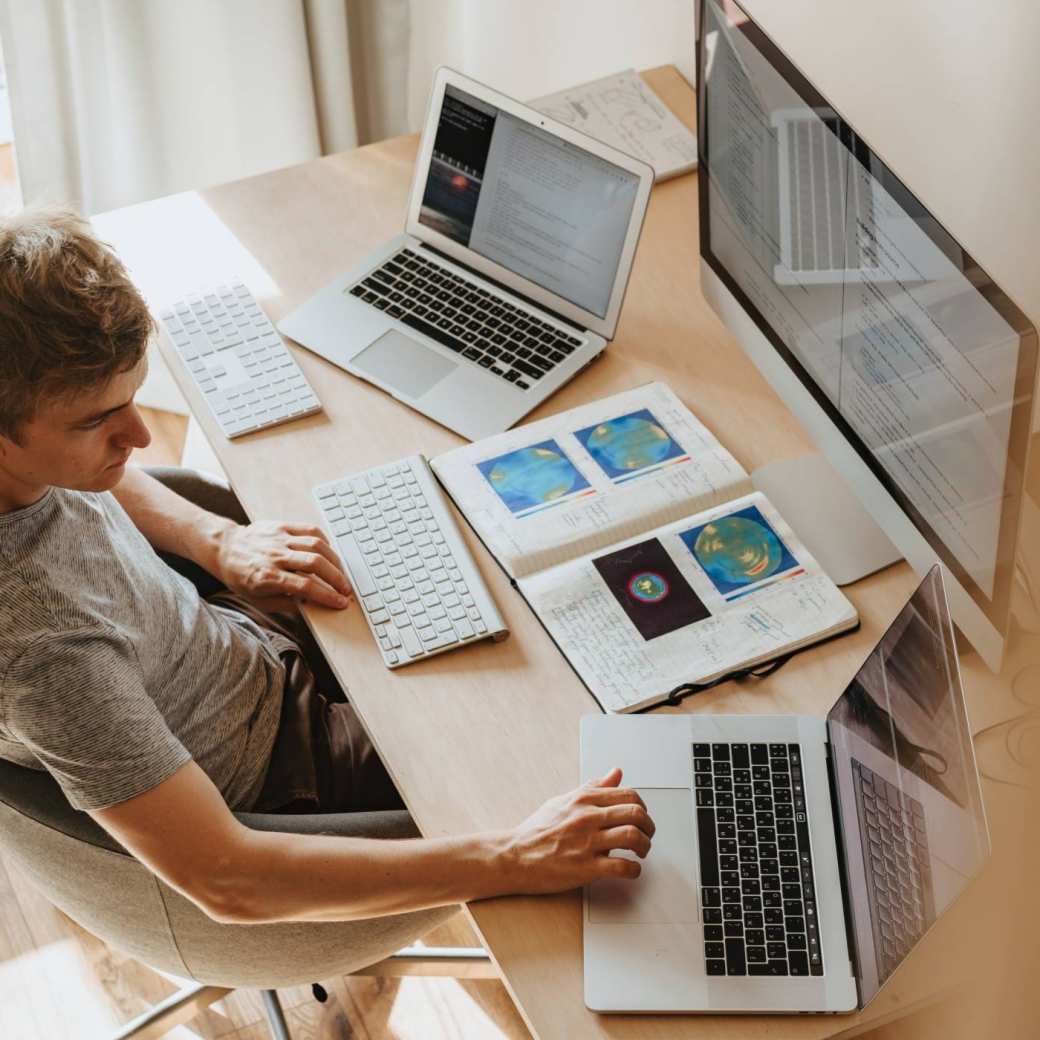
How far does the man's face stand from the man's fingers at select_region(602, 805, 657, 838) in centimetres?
53

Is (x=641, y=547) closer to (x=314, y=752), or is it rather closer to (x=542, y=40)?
(x=314, y=752)

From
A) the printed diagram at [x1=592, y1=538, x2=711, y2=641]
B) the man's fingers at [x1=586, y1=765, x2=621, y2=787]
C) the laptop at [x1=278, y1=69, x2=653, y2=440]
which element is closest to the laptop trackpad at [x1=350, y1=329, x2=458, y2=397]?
the laptop at [x1=278, y1=69, x2=653, y2=440]

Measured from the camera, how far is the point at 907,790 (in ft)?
3.13

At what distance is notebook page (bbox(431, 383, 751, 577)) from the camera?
53.2 inches

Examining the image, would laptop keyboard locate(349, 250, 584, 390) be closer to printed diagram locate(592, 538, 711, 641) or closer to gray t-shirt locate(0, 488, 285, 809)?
printed diagram locate(592, 538, 711, 641)

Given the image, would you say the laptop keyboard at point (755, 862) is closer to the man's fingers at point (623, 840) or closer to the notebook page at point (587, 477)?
the man's fingers at point (623, 840)

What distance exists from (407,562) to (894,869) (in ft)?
1.98

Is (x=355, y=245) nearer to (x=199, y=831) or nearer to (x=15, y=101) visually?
(x=15, y=101)

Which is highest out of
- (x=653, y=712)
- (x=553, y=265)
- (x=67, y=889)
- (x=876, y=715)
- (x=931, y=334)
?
(x=931, y=334)

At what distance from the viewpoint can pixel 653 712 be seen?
3.95ft

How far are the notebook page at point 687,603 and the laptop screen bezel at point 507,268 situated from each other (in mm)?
307

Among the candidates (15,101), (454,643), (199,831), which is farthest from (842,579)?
(15,101)

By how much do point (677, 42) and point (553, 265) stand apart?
62 centimetres

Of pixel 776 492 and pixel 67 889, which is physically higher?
pixel 776 492
